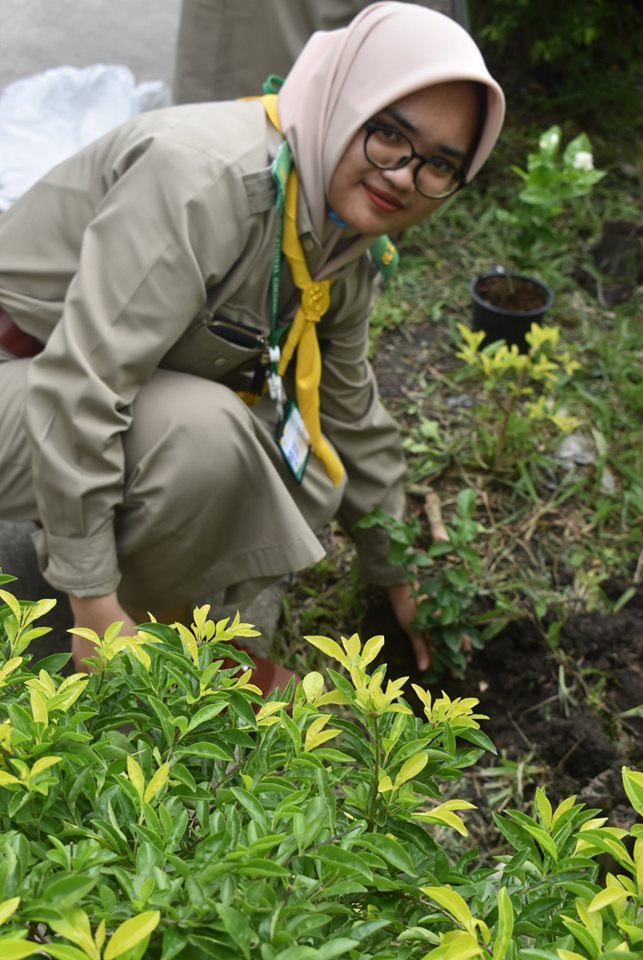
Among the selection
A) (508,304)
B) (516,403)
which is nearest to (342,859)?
(516,403)

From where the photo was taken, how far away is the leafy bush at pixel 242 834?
25.4 inches

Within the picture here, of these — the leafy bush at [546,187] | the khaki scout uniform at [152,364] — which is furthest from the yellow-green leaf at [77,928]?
Answer: the leafy bush at [546,187]

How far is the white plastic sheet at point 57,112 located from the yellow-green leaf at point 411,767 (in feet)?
7.89

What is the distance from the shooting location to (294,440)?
6.34 feet

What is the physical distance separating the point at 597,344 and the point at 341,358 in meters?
1.50

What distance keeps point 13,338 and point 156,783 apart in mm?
1306

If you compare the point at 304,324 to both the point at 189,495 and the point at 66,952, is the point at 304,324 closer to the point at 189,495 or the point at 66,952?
the point at 189,495

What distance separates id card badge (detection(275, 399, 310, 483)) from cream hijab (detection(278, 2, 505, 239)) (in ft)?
1.21

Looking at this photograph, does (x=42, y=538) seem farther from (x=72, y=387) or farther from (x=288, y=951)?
(x=288, y=951)

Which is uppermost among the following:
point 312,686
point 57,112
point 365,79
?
point 365,79

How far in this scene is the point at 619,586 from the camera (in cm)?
238

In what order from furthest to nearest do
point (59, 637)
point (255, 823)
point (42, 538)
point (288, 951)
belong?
point (59, 637)
point (42, 538)
point (255, 823)
point (288, 951)

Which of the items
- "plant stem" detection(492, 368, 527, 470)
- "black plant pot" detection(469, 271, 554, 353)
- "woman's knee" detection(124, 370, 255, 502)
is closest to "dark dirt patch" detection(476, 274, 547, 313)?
"black plant pot" detection(469, 271, 554, 353)

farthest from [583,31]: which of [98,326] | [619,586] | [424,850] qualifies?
[424,850]
